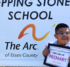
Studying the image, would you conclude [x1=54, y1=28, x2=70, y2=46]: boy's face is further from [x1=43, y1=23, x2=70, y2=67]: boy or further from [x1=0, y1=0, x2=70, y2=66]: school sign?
[x1=0, y1=0, x2=70, y2=66]: school sign

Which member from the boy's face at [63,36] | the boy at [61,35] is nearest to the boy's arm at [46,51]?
the boy at [61,35]

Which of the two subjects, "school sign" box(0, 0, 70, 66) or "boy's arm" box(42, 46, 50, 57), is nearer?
"boy's arm" box(42, 46, 50, 57)

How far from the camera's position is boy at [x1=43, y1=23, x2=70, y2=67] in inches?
49.8

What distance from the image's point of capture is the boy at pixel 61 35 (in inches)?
49.8

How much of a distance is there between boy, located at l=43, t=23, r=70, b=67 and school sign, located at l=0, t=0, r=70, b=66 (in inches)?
2.9

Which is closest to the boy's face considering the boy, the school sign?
the boy

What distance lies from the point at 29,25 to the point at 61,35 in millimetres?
471

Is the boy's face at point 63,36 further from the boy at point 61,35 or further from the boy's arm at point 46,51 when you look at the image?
the boy's arm at point 46,51

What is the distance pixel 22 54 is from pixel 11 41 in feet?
0.82

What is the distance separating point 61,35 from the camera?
1272 mm

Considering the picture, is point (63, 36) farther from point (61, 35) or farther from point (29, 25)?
point (29, 25)

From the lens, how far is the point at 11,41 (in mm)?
1429

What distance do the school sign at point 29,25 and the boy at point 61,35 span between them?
0.07 m

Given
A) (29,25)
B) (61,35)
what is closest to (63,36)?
(61,35)
